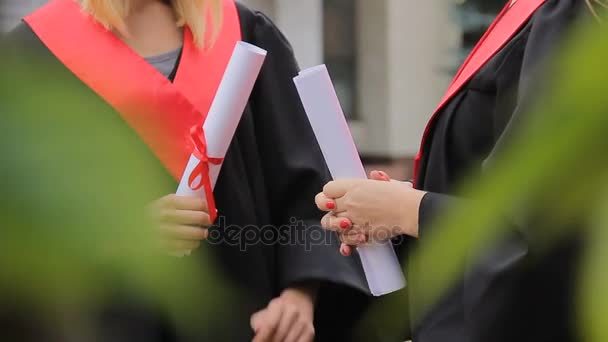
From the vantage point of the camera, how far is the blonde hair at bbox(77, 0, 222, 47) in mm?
1489

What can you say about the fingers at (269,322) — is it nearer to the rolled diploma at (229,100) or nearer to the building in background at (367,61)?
the rolled diploma at (229,100)

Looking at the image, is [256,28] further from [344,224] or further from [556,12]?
[556,12]

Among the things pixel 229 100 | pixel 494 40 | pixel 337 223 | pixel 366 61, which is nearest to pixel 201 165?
pixel 229 100

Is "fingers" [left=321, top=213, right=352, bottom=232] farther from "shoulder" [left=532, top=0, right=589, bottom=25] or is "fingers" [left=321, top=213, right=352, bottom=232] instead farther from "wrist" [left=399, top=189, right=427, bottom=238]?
"shoulder" [left=532, top=0, right=589, bottom=25]

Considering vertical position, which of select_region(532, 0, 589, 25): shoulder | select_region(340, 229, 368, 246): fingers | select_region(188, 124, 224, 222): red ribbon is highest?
select_region(532, 0, 589, 25): shoulder

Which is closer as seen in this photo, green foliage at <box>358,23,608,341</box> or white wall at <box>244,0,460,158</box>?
green foliage at <box>358,23,608,341</box>

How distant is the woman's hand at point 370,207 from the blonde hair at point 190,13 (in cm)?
40

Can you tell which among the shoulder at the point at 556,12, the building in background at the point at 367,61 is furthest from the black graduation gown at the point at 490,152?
the building in background at the point at 367,61

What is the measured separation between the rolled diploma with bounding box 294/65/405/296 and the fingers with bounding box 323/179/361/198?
1 cm

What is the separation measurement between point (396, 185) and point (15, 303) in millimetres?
966

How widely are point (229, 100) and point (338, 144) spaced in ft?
0.55

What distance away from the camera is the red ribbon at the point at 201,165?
1341 millimetres

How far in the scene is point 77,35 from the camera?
4.86ft

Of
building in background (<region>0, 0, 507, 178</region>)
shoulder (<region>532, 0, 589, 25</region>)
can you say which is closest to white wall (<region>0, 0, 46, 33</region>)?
shoulder (<region>532, 0, 589, 25</region>)
